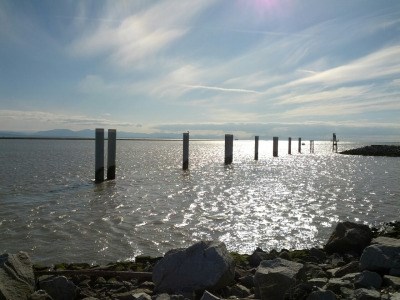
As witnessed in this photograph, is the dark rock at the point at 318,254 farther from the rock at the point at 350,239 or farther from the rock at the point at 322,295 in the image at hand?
the rock at the point at 322,295

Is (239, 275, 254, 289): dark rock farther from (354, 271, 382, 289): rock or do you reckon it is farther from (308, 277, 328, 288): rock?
(354, 271, 382, 289): rock

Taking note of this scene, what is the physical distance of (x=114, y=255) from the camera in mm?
7348

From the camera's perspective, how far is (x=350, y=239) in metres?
7.00

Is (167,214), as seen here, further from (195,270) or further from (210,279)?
(210,279)

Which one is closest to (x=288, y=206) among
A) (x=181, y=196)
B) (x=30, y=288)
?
(x=181, y=196)

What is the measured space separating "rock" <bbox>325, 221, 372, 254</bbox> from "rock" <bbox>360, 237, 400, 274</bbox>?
1742 millimetres

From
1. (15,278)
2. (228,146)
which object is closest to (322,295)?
(15,278)

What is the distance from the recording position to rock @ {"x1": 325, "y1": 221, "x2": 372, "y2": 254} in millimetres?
6980

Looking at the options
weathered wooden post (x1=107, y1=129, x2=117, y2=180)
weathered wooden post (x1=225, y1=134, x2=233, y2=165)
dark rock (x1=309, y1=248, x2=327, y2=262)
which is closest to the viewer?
dark rock (x1=309, y1=248, x2=327, y2=262)

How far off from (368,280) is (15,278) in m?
4.14

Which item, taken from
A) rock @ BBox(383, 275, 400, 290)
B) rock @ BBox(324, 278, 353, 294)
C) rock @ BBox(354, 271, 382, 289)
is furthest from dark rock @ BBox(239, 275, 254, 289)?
rock @ BBox(383, 275, 400, 290)

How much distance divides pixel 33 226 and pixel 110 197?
4581 mm

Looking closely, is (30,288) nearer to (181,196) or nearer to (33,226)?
(33,226)

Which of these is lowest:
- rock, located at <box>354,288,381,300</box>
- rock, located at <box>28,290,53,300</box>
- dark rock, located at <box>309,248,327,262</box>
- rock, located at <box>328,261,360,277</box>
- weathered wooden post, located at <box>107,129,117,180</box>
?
dark rock, located at <box>309,248,327,262</box>
